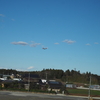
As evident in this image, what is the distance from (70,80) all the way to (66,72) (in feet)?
65.2

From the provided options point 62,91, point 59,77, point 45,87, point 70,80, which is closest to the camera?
point 62,91

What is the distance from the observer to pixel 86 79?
10194cm

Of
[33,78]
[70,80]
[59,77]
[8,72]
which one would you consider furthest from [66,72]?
[33,78]

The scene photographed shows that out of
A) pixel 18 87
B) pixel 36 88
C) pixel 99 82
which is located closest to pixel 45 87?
pixel 36 88

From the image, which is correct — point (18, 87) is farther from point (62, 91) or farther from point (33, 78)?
point (33, 78)

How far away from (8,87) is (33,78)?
27.1 m

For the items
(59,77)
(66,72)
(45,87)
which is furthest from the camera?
(66,72)

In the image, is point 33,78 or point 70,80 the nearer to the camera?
point 33,78

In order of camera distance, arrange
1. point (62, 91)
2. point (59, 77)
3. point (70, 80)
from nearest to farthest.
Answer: point (62, 91)
point (70, 80)
point (59, 77)

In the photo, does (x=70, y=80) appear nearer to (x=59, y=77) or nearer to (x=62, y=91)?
(x=59, y=77)

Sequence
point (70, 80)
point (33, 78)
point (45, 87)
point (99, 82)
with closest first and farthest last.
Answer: point (45, 87) → point (33, 78) → point (99, 82) → point (70, 80)

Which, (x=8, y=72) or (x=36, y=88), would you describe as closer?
(x=36, y=88)

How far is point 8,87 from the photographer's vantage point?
48.7m

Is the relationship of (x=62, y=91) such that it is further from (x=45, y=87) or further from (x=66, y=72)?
(x=66, y=72)
